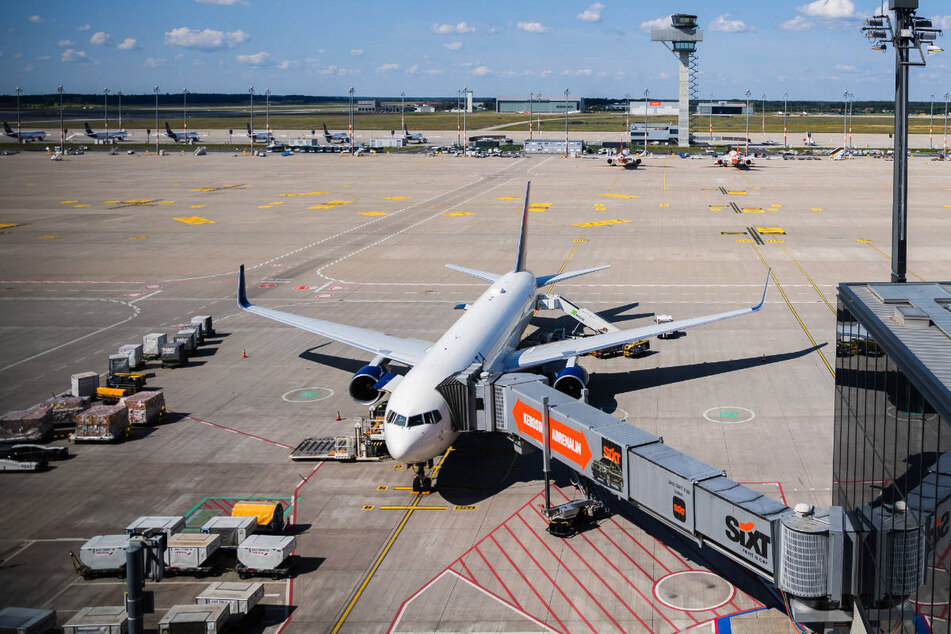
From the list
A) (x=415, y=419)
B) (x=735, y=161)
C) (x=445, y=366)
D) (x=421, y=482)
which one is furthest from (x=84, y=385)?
(x=735, y=161)

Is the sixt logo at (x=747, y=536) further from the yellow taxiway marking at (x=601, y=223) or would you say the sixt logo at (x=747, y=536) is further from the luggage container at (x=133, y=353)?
the yellow taxiway marking at (x=601, y=223)

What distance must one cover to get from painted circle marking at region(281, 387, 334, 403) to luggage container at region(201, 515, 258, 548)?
1565cm

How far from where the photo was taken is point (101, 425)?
133ft

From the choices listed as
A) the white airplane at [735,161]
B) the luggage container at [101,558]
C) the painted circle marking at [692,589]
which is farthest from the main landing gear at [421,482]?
the white airplane at [735,161]

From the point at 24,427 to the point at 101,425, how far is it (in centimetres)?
329

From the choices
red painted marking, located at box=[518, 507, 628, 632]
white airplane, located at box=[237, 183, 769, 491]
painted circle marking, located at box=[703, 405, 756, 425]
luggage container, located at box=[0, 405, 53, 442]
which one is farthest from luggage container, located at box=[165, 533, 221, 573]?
painted circle marking, located at box=[703, 405, 756, 425]

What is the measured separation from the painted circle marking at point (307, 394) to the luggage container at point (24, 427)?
11363 mm

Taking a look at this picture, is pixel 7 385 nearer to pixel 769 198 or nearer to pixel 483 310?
pixel 483 310

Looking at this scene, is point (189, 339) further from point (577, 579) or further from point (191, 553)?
point (577, 579)

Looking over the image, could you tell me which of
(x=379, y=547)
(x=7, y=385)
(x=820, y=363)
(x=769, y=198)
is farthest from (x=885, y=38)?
(x=769, y=198)

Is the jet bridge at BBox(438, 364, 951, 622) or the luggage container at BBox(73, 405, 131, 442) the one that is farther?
the luggage container at BBox(73, 405, 131, 442)

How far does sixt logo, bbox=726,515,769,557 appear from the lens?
23.3m

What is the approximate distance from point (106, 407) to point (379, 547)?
1833cm

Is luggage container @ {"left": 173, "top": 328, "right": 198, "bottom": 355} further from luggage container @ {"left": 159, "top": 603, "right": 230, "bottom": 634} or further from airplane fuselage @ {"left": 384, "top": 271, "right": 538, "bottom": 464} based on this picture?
luggage container @ {"left": 159, "top": 603, "right": 230, "bottom": 634}
